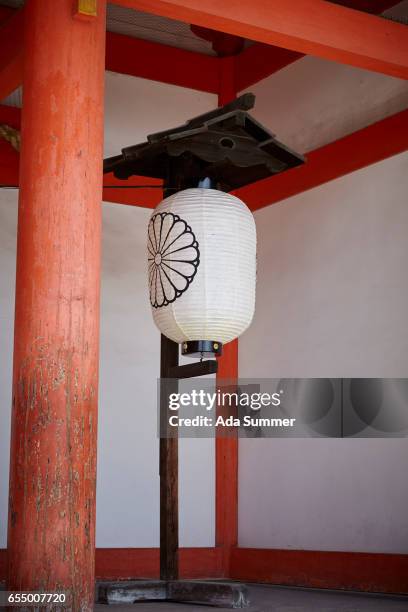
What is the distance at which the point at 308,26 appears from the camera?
11.8 feet

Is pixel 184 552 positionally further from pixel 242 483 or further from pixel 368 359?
pixel 368 359

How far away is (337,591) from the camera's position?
14.5 feet

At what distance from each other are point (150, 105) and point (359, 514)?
2.61m

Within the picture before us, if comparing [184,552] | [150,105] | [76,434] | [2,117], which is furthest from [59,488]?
[150,105]

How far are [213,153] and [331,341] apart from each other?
4.65 ft

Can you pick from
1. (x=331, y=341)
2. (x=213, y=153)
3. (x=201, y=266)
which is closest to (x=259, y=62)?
(x=331, y=341)

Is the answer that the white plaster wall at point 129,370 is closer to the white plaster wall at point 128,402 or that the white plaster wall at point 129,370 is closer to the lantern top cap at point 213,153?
the white plaster wall at point 128,402

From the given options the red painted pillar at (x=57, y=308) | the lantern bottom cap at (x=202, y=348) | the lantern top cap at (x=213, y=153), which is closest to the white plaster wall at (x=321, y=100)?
the lantern top cap at (x=213, y=153)

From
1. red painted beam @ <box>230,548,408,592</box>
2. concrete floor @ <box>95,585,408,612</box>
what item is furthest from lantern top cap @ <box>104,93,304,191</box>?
red painted beam @ <box>230,548,408,592</box>

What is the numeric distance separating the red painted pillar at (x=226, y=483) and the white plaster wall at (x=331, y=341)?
0.05 m

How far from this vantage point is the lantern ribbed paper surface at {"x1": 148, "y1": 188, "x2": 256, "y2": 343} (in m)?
3.63

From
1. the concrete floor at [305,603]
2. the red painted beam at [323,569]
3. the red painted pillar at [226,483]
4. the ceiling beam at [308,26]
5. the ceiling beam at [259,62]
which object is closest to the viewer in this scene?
the ceiling beam at [308,26]

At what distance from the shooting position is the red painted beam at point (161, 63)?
532cm

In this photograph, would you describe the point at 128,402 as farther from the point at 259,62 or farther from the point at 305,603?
the point at 259,62
